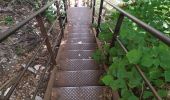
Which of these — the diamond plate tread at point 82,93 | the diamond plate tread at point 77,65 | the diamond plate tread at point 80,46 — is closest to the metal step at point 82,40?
the diamond plate tread at point 80,46

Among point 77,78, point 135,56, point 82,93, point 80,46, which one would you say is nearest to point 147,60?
point 135,56

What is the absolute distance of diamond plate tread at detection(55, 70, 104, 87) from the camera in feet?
9.61

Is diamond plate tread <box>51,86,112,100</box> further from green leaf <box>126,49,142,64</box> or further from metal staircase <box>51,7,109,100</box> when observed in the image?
green leaf <box>126,49,142,64</box>

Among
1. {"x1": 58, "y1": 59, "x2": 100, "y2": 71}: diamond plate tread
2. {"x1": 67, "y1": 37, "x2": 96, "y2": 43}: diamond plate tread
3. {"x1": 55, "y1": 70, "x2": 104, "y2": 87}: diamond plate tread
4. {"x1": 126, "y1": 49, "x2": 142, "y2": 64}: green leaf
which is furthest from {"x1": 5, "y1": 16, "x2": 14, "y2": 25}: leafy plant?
{"x1": 126, "y1": 49, "x2": 142, "y2": 64}: green leaf

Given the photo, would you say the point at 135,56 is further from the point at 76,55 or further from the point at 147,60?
the point at 76,55

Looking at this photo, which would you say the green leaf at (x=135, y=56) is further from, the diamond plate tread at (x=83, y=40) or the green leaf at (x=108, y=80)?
the diamond plate tread at (x=83, y=40)

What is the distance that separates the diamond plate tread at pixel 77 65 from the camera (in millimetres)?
3547

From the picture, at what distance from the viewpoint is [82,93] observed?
2.63 meters

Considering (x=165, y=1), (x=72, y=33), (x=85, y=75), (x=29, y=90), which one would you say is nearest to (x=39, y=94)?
(x=29, y=90)

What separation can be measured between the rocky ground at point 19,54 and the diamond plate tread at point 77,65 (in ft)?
1.25

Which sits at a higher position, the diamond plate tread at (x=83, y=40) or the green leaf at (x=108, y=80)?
the green leaf at (x=108, y=80)

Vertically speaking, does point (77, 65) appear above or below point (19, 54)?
below

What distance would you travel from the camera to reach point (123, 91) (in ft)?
5.93

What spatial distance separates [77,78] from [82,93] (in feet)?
1.47
